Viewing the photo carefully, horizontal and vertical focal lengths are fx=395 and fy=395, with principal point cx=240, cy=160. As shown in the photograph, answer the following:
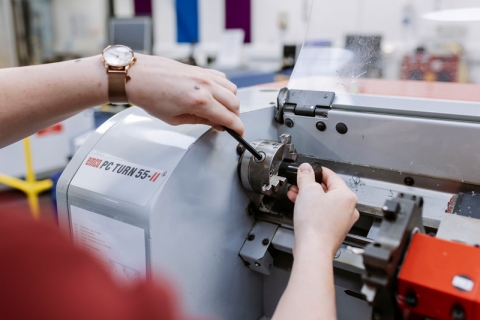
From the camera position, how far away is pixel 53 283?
309 mm

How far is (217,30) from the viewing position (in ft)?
16.0

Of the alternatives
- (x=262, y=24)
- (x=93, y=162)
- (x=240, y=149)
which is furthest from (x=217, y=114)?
(x=262, y=24)

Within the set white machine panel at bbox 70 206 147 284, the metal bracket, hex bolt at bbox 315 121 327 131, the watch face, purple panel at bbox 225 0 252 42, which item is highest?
purple panel at bbox 225 0 252 42

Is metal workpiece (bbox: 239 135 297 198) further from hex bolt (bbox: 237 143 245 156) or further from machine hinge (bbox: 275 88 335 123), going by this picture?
machine hinge (bbox: 275 88 335 123)

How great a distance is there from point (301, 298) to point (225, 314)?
0.36 metres

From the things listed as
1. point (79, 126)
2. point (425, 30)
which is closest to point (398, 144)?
point (425, 30)

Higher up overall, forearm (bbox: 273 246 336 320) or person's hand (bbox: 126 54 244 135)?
person's hand (bbox: 126 54 244 135)

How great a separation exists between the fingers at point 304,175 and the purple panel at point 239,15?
413 centimetres

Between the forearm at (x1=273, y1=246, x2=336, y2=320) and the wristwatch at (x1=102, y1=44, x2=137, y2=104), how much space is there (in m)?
0.41

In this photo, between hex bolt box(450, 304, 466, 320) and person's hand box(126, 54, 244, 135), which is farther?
person's hand box(126, 54, 244, 135)

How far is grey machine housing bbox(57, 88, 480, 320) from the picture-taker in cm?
71

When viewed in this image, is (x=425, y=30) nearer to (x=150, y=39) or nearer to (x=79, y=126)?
(x=150, y=39)

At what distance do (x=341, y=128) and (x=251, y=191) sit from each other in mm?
239

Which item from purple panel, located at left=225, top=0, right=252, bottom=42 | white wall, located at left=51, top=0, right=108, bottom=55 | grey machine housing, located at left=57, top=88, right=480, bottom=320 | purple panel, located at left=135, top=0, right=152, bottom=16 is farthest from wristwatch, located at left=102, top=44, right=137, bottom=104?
white wall, located at left=51, top=0, right=108, bottom=55
